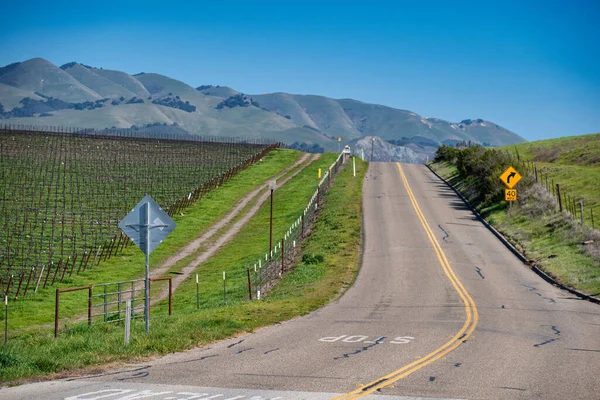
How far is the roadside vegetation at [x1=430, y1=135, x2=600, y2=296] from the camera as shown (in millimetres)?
38469

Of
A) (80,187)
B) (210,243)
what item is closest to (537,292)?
(210,243)

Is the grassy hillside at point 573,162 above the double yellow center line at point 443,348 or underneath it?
above

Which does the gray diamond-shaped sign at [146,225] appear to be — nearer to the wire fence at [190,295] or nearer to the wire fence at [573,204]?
the wire fence at [190,295]

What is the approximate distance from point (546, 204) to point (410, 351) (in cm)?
3995

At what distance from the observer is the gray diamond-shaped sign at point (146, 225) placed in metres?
17.9

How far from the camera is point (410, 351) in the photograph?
56.7ft

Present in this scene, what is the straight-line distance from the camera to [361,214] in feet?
197

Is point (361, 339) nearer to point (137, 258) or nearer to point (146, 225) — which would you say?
point (146, 225)

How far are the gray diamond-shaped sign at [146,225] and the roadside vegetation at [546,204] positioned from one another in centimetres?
2010

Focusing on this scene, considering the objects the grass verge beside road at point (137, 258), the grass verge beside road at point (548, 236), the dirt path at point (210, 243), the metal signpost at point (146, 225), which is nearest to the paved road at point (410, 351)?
the grass verge beside road at point (548, 236)

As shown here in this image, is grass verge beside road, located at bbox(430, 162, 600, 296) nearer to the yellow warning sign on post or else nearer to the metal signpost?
the yellow warning sign on post

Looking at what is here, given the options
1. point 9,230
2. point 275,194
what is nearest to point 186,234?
point 9,230

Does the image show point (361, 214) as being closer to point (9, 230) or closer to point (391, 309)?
point (9, 230)

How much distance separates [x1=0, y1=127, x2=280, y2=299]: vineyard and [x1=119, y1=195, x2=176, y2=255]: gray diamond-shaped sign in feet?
68.6
